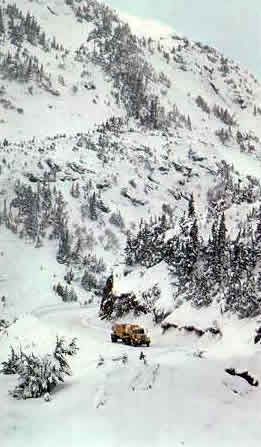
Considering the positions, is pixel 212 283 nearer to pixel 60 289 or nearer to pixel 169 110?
pixel 60 289

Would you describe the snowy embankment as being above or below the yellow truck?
above

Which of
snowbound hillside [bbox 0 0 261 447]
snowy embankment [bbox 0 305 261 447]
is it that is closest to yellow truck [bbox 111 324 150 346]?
snowbound hillside [bbox 0 0 261 447]

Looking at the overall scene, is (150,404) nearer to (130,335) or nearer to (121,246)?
(130,335)

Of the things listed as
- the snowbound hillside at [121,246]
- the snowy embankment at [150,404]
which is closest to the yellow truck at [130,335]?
the snowbound hillside at [121,246]

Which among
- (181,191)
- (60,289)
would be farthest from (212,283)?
(181,191)

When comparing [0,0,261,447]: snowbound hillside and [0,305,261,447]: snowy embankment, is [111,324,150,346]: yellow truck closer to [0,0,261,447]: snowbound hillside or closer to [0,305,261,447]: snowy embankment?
[0,0,261,447]: snowbound hillside

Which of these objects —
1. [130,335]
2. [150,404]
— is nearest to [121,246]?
[130,335]
